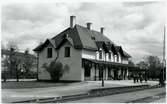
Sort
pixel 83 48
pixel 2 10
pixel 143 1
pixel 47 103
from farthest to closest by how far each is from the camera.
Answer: pixel 83 48
pixel 47 103
pixel 2 10
pixel 143 1

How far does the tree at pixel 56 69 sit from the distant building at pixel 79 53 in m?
0.51

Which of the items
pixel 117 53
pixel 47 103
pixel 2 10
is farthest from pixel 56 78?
pixel 2 10

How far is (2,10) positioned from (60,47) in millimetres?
24013

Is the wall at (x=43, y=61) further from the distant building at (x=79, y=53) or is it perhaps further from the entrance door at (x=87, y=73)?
the entrance door at (x=87, y=73)

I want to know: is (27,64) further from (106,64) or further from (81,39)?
(106,64)

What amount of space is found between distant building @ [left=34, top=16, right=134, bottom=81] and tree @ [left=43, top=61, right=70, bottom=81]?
508mm

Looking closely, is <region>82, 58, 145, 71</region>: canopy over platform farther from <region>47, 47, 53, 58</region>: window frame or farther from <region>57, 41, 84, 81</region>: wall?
<region>47, 47, 53, 58</region>: window frame

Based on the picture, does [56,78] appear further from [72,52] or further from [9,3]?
[9,3]

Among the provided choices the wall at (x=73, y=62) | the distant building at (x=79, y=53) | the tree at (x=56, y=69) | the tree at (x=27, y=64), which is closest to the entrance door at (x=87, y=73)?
the distant building at (x=79, y=53)

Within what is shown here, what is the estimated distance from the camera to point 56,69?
33.9 m

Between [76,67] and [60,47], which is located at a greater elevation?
[60,47]

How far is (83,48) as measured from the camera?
34.1 metres

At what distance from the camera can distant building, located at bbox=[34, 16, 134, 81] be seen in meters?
34.3

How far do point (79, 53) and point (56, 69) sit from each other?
2.93 m
